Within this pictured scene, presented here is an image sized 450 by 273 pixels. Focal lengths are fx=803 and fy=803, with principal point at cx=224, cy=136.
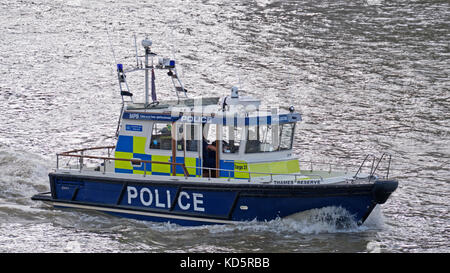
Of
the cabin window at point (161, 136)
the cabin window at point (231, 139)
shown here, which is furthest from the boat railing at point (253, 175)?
the cabin window at point (161, 136)

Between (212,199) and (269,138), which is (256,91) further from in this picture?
(212,199)

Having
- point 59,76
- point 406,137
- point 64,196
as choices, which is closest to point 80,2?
point 59,76

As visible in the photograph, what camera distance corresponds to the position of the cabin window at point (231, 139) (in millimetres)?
18266

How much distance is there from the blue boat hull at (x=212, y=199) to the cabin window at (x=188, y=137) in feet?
3.06

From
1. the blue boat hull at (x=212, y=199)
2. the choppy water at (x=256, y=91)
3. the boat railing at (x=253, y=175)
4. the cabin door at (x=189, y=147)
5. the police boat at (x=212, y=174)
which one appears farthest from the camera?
the cabin door at (x=189, y=147)

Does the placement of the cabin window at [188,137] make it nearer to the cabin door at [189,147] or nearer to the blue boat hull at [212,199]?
the cabin door at [189,147]

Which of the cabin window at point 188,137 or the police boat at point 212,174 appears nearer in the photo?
Result: the police boat at point 212,174

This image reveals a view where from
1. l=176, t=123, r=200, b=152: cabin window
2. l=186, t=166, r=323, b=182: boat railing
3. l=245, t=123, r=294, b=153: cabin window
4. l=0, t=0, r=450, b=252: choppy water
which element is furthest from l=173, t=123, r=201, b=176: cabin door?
l=0, t=0, r=450, b=252: choppy water

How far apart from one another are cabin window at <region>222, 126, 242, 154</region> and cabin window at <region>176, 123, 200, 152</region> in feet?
2.13

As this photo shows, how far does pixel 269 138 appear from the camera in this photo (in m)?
18.4

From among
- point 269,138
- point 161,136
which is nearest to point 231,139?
point 269,138

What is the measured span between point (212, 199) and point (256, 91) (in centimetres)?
1360

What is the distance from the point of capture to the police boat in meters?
17.7
